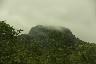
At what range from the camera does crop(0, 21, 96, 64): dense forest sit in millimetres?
50094

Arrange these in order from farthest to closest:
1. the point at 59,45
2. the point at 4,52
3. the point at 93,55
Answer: the point at 59,45, the point at 93,55, the point at 4,52

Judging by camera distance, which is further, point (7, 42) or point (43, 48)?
point (43, 48)

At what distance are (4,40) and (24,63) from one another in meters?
4.65

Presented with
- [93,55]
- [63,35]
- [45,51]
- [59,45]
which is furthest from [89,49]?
[63,35]

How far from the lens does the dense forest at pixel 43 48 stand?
5009 centimetres

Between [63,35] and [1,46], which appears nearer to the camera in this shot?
[1,46]

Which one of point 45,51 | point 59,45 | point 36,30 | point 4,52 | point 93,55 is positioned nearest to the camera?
point 4,52

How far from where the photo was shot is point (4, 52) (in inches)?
1932

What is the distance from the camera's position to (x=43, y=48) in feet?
309

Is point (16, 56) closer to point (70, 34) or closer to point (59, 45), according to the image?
point (59, 45)

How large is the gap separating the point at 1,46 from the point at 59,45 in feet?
180

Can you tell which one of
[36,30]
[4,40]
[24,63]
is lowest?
[24,63]

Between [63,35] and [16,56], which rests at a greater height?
[63,35]

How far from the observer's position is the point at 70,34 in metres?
118
